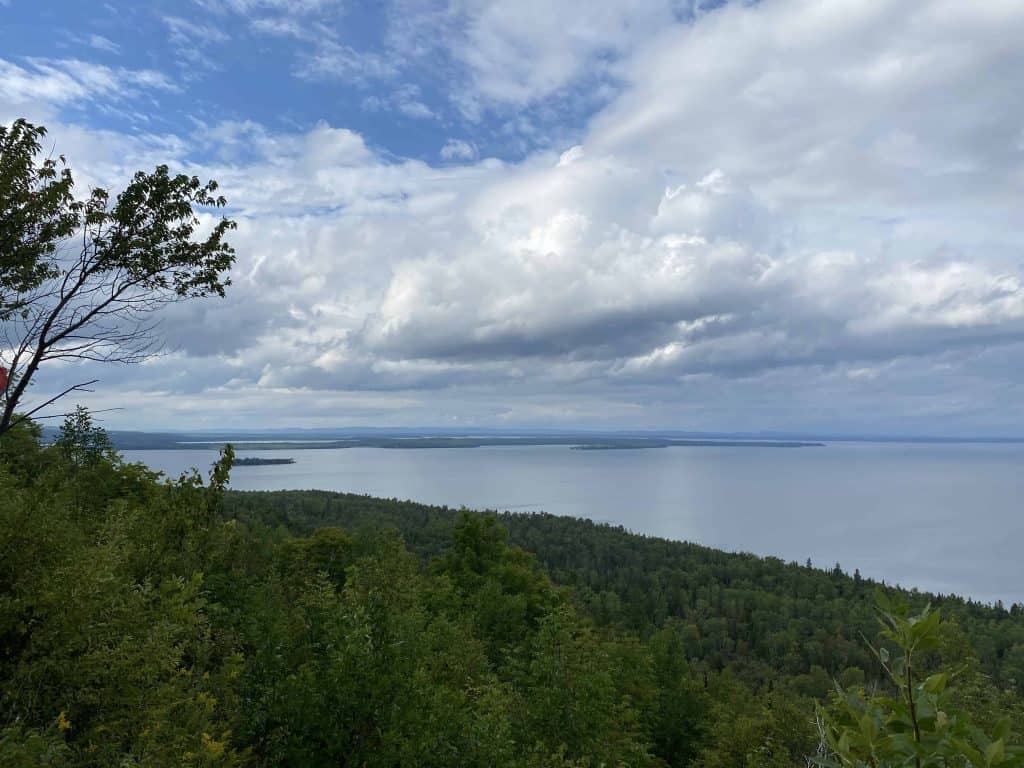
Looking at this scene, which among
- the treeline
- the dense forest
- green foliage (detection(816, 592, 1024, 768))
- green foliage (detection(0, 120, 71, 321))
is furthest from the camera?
the treeline

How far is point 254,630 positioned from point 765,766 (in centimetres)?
2412

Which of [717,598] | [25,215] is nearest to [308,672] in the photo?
[25,215]

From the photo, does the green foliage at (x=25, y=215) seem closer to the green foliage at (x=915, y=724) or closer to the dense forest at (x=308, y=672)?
the dense forest at (x=308, y=672)

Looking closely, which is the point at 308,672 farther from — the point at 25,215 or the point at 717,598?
the point at 717,598

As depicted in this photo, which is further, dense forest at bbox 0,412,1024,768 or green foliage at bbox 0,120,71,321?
green foliage at bbox 0,120,71,321

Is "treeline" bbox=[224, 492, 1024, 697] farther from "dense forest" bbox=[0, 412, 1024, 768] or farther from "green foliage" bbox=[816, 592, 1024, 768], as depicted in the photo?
"green foliage" bbox=[816, 592, 1024, 768]

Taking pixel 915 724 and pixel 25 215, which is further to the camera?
pixel 25 215

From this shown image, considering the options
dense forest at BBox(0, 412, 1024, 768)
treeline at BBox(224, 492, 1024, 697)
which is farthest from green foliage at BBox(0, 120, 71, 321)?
treeline at BBox(224, 492, 1024, 697)

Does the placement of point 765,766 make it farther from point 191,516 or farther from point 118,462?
point 118,462

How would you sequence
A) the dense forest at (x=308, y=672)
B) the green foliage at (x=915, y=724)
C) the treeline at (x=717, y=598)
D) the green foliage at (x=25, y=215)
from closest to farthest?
the green foliage at (x=915, y=724) < the dense forest at (x=308, y=672) < the green foliage at (x=25, y=215) < the treeline at (x=717, y=598)

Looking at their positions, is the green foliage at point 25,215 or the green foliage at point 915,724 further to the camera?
the green foliage at point 25,215

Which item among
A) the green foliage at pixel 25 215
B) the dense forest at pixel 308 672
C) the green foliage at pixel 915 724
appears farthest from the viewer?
the green foliage at pixel 25 215

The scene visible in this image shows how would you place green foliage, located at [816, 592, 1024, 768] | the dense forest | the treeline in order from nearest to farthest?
1. green foliage, located at [816, 592, 1024, 768]
2. the dense forest
3. the treeline

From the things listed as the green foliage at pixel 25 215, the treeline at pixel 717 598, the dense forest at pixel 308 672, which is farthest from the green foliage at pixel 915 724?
the treeline at pixel 717 598
